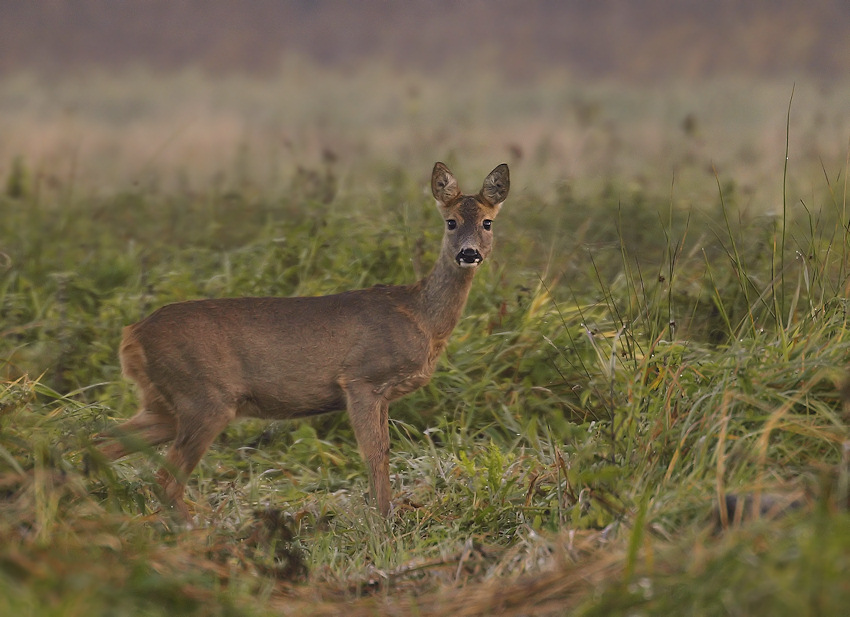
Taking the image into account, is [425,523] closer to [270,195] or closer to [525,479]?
[525,479]

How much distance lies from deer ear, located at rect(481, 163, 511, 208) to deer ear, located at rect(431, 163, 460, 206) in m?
0.15

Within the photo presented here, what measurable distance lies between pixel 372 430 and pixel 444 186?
1383mm

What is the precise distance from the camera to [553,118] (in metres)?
15.0

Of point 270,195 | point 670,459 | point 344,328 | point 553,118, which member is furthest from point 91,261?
point 553,118

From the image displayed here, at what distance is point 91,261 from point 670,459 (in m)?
4.96

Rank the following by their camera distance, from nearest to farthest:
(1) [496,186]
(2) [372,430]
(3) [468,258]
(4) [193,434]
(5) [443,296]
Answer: (4) [193,434] < (2) [372,430] < (3) [468,258] < (5) [443,296] < (1) [496,186]

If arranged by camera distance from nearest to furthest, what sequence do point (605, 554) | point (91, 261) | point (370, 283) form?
point (605, 554)
point (370, 283)
point (91, 261)

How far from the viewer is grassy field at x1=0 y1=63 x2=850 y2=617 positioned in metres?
3.20

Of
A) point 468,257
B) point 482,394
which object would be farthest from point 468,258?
point 482,394

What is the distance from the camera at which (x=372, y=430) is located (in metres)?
5.38

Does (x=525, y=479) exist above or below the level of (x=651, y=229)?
below

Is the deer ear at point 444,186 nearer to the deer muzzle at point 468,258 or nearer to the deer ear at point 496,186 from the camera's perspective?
the deer ear at point 496,186

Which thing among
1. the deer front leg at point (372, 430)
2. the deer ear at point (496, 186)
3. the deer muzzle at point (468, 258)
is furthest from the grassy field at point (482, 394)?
the deer ear at point (496, 186)

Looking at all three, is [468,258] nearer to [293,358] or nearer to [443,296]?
[443,296]
